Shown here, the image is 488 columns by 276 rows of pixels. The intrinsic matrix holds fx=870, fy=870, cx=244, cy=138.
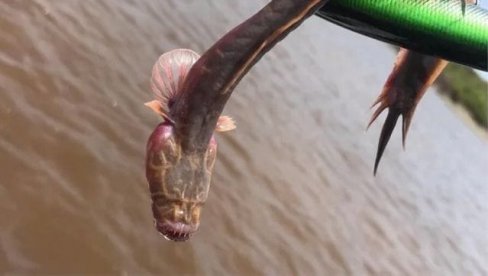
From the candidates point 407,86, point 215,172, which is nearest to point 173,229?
point 407,86

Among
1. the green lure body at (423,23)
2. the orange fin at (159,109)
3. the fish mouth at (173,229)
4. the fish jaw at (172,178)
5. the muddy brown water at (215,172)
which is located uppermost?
the green lure body at (423,23)

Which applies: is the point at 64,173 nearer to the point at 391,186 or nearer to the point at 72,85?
the point at 72,85

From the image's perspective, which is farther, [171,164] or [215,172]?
[215,172]

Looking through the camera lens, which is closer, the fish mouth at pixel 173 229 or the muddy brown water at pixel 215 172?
the fish mouth at pixel 173 229

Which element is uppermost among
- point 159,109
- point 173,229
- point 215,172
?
point 159,109

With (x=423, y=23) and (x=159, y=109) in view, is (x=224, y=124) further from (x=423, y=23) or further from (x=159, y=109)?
(x=423, y=23)

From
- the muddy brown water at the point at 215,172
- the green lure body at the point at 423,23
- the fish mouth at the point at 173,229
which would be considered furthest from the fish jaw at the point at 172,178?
the muddy brown water at the point at 215,172

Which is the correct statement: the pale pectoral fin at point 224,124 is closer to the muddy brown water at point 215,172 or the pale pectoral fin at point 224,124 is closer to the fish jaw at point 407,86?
the fish jaw at point 407,86

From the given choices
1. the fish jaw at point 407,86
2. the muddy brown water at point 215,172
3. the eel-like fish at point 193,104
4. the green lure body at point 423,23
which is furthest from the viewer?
the muddy brown water at point 215,172
